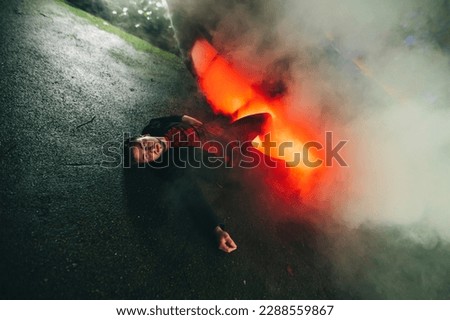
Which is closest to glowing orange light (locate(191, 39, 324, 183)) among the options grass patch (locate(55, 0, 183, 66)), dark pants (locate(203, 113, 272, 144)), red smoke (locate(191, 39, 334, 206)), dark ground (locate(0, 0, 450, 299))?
red smoke (locate(191, 39, 334, 206))

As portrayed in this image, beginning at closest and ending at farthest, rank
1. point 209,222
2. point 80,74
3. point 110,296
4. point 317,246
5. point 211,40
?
point 110,296 < point 209,222 < point 317,246 < point 80,74 < point 211,40

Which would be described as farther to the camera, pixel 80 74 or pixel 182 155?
pixel 80 74

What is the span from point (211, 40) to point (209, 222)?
3.83 m

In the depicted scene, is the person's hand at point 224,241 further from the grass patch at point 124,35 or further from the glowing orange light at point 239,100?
the grass patch at point 124,35

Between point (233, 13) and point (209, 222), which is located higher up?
point (233, 13)

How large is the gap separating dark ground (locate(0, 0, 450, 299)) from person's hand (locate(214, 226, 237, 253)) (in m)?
0.11

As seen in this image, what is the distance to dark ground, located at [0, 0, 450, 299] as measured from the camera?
103 inches

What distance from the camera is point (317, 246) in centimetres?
336

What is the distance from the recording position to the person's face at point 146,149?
3.10m

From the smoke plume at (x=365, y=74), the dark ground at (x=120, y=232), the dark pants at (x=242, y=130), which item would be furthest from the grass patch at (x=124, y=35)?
the dark pants at (x=242, y=130)

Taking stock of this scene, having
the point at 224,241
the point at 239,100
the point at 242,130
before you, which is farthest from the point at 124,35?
the point at 224,241

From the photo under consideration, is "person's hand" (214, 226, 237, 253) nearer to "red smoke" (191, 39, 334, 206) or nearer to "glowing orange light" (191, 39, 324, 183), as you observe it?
"red smoke" (191, 39, 334, 206)

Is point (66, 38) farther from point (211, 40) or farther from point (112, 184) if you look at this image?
point (112, 184)

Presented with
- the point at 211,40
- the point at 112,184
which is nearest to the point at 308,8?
the point at 211,40
